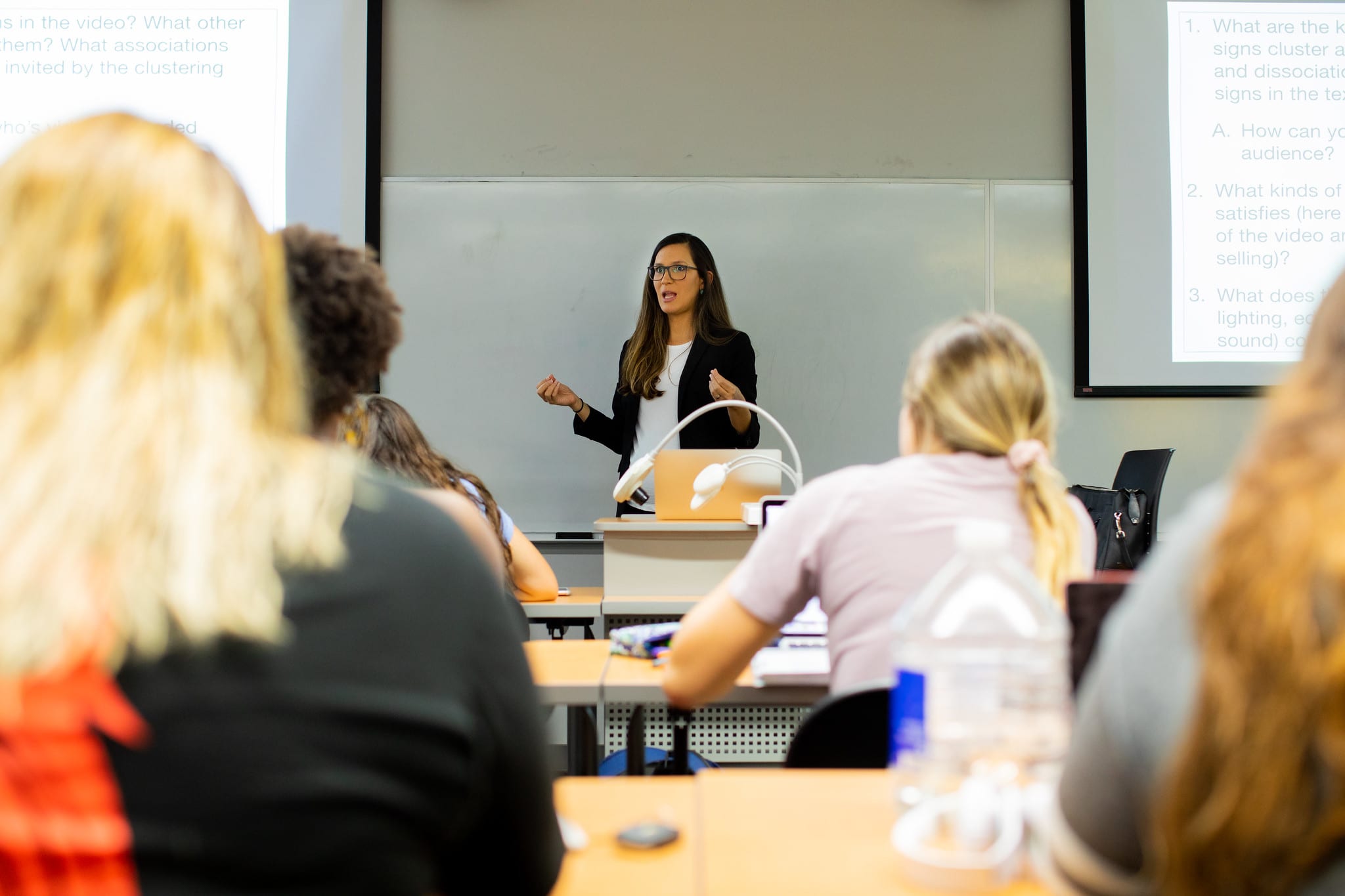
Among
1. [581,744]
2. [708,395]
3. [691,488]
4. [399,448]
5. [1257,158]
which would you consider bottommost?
[581,744]

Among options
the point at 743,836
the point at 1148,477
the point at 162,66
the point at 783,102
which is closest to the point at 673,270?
the point at 783,102

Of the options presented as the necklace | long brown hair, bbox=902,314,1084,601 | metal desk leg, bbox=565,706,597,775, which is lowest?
metal desk leg, bbox=565,706,597,775

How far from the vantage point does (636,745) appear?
1998mm

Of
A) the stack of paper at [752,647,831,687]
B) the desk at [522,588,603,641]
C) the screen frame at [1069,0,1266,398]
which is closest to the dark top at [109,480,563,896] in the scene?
the stack of paper at [752,647,831,687]

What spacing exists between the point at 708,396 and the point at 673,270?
51 cm

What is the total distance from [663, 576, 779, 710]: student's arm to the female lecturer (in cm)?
244

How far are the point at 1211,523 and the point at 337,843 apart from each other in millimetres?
526

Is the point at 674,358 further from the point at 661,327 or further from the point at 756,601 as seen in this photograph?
the point at 756,601

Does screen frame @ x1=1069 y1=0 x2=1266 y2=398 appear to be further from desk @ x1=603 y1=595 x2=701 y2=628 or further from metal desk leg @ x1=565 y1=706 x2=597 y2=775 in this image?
metal desk leg @ x1=565 y1=706 x2=597 y2=775

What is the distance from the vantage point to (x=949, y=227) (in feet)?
14.2

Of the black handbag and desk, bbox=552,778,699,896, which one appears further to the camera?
the black handbag

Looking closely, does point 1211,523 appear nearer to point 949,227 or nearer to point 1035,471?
point 1035,471

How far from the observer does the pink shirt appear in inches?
55.7

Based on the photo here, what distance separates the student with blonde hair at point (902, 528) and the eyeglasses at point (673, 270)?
256cm
